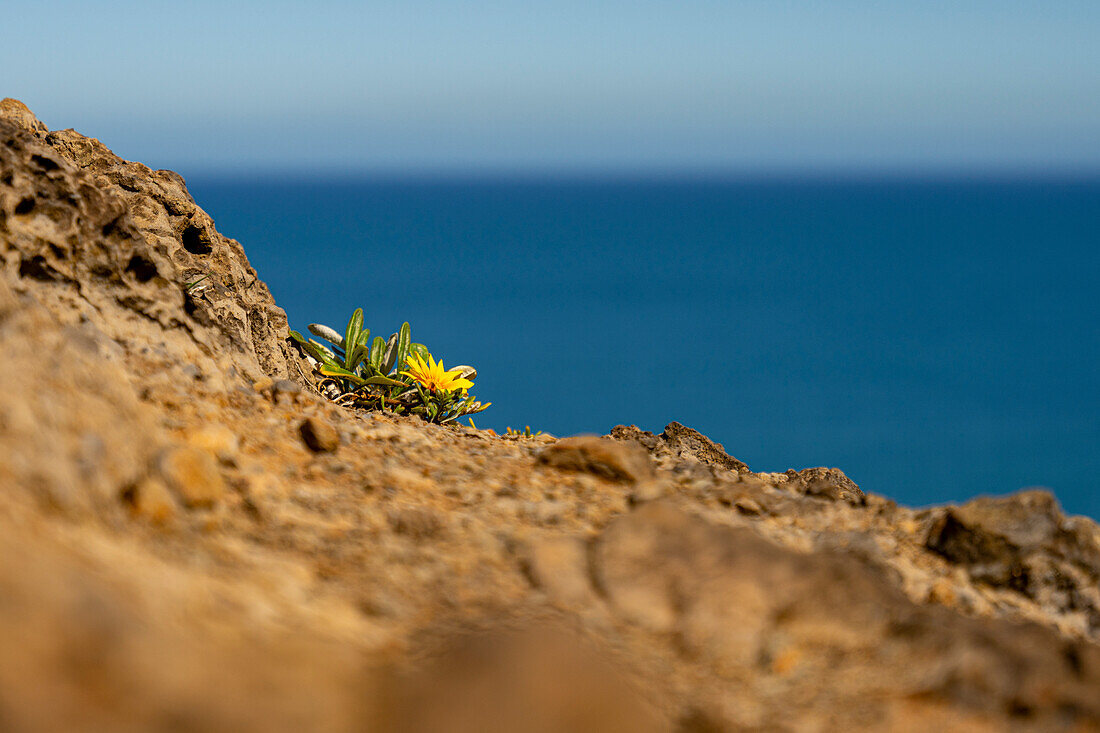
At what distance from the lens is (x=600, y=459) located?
2.72 metres

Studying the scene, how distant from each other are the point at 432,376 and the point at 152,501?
9.70 ft

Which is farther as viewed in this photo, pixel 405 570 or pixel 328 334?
pixel 328 334

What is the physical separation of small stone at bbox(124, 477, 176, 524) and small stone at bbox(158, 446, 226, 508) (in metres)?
0.05

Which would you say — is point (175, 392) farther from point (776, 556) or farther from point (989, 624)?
point (989, 624)

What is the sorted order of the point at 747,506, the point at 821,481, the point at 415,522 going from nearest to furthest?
the point at 415,522 < the point at 747,506 < the point at 821,481

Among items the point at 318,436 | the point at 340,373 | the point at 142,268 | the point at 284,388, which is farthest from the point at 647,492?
the point at 340,373

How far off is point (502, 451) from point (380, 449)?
1.61ft

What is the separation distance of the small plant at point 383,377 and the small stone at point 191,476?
2503 millimetres

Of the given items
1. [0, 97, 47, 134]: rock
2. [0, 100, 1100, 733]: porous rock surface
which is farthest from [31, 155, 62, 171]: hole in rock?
[0, 97, 47, 134]: rock

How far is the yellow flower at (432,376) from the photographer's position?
474cm

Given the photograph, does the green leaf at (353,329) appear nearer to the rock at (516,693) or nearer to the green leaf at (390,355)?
the green leaf at (390,355)

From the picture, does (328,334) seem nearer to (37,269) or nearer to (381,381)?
(381,381)

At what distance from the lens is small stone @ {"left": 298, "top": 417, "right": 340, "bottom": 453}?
265 centimetres

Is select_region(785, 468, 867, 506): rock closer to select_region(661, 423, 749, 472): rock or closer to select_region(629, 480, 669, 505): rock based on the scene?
select_region(661, 423, 749, 472): rock
